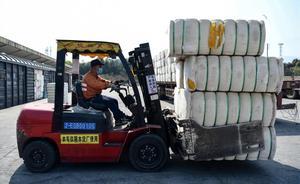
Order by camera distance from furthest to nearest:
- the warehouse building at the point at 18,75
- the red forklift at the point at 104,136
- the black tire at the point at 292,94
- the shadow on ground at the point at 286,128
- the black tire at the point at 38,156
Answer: the black tire at the point at 292,94 < the warehouse building at the point at 18,75 < the shadow on ground at the point at 286,128 < the black tire at the point at 38,156 < the red forklift at the point at 104,136

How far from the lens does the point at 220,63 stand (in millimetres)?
6633

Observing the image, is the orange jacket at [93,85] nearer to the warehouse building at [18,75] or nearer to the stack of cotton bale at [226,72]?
the stack of cotton bale at [226,72]

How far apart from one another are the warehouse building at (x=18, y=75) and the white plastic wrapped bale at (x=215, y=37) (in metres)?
13.7

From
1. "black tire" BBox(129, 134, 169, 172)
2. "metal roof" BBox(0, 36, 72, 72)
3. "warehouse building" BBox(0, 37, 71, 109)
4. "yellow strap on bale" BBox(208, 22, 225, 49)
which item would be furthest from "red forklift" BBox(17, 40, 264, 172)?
"warehouse building" BBox(0, 37, 71, 109)

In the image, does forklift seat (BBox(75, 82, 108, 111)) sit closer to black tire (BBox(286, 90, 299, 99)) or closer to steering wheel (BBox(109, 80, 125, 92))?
steering wheel (BBox(109, 80, 125, 92))

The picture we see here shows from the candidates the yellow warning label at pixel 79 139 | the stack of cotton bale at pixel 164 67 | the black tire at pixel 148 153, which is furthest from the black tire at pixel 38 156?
the stack of cotton bale at pixel 164 67

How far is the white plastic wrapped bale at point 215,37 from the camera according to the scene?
21.5ft

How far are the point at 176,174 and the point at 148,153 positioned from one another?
646 millimetres

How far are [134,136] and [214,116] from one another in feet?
5.07

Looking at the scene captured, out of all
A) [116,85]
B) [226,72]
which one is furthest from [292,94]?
[116,85]

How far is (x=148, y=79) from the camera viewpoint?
713 cm

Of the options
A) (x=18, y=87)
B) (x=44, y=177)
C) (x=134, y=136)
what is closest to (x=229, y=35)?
(x=134, y=136)

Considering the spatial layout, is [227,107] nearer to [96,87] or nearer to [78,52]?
[96,87]

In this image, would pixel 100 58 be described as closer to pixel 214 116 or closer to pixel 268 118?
pixel 214 116
